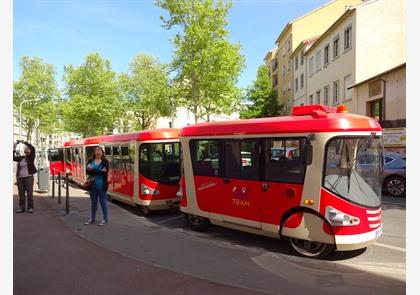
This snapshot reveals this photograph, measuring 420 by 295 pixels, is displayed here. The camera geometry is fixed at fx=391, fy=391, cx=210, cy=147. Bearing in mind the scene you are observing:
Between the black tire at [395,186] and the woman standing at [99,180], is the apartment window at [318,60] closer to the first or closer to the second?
the black tire at [395,186]

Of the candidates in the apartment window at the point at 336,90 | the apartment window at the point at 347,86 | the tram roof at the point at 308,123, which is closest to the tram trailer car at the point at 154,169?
the tram roof at the point at 308,123

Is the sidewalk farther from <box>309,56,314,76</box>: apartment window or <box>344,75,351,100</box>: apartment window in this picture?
<box>309,56,314,76</box>: apartment window

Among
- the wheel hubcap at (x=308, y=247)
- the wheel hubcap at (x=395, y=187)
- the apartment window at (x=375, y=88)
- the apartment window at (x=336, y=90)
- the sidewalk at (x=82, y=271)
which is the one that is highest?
the apartment window at (x=336, y=90)

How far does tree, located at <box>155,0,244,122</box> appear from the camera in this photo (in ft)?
81.8

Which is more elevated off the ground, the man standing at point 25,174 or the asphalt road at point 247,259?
the man standing at point 25,174

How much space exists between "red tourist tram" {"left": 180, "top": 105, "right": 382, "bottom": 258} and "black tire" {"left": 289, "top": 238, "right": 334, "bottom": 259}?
0.02 m

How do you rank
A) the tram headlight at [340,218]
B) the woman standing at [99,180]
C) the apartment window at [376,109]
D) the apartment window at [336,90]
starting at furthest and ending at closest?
the apartment window at [336,90] → the apartment window at [376,109] → the woman standing at [99,180] → the tram headlight at [340,218]

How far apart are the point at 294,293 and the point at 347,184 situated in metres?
2.08

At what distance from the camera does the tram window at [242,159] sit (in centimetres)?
704

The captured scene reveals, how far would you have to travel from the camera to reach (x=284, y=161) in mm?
6590

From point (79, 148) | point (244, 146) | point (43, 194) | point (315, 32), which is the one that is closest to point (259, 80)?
point (315, 32)

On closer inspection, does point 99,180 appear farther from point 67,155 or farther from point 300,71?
point 300,71

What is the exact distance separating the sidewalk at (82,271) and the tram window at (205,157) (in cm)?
212

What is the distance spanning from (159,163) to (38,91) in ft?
185
